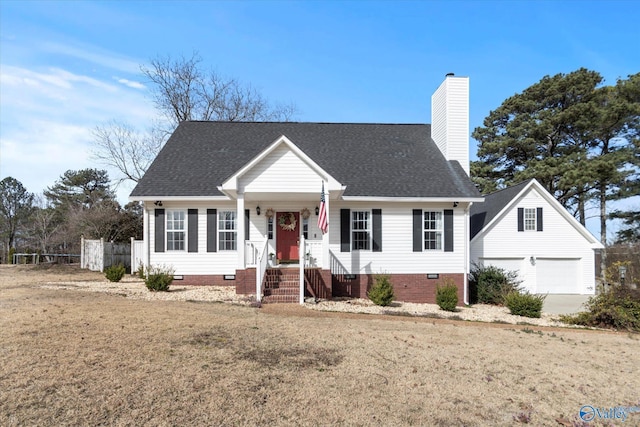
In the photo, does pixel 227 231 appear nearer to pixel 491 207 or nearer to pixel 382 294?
pixel 382 294

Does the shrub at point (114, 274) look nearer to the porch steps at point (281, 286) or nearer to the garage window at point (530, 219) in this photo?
the porch steps at point (281, 286)

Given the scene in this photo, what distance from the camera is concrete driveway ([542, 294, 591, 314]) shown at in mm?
14845

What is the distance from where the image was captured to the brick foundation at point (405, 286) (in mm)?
15328

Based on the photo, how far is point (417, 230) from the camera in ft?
51.6

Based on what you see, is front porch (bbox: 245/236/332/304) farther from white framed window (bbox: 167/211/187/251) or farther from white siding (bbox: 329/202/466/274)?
white framed window (bbox: 167/211/187/251)

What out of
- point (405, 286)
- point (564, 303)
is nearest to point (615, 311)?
point (564, 303)

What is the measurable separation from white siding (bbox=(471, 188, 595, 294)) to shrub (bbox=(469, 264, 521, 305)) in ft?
8.36

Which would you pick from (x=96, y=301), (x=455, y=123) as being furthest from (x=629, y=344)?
(x=96, y=301)

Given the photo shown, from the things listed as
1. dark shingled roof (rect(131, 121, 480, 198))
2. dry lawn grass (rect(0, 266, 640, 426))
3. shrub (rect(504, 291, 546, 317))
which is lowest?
shrub (rect(504, 291, 546, 317))

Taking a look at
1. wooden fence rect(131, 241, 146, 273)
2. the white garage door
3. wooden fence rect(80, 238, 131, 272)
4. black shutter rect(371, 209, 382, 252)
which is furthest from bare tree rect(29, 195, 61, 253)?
the white garage door

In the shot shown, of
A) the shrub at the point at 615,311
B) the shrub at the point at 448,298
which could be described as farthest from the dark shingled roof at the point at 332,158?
the shrub at the point at 615,311

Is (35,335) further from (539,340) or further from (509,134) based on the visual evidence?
(509,134)

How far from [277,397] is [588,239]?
19378 mm

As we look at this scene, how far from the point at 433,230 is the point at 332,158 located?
5.00 m
